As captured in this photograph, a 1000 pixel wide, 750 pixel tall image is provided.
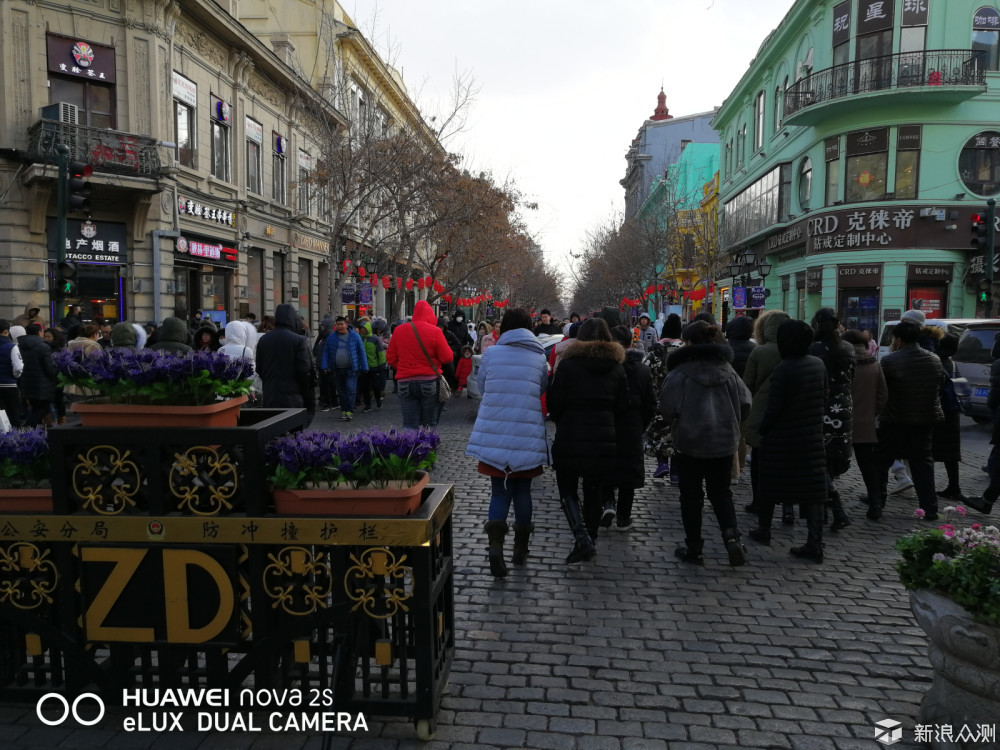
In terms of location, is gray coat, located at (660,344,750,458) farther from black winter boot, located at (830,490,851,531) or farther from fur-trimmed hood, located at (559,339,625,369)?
black winter boot, located at (830,490,851,531)

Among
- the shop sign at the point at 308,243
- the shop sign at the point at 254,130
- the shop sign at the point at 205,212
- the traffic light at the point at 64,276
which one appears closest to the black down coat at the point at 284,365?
the traffic light at the point at 64,276

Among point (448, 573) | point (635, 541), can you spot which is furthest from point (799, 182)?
point (448, 573)

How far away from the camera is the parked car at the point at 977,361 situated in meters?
12.7

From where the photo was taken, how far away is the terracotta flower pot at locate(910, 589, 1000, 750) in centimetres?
286

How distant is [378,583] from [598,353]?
108 inches

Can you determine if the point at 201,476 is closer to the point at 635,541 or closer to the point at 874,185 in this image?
the point at 635,541

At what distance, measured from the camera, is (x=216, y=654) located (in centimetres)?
326

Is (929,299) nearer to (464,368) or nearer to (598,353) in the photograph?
(464,368)

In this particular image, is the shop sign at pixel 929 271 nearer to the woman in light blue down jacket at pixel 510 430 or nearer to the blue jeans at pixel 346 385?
the blue jeans at pixel 346 385

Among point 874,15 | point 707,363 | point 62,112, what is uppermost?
point 874,15

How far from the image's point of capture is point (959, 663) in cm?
297

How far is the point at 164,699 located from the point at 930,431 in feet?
22.0

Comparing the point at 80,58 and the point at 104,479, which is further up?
the point at 80,58

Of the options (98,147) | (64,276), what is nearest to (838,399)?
(64,276)
